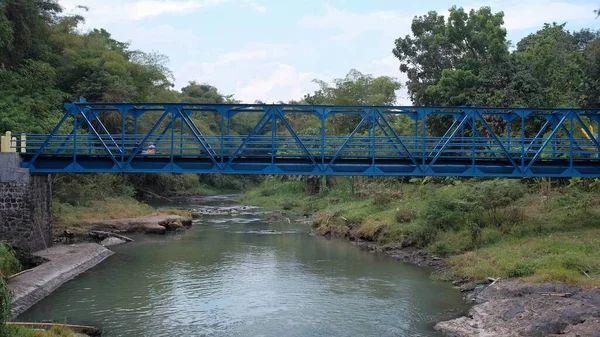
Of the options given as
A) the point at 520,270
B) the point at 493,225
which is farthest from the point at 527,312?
the point at 493,225

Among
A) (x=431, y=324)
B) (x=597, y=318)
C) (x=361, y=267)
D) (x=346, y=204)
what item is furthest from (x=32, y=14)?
(x=597, y=318)

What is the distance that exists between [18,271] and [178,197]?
1641 inches

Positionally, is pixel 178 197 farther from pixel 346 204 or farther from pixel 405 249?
pixel 405 249

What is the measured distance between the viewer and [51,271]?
22844 mm

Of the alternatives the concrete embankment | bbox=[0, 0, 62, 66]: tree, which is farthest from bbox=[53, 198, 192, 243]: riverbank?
bbox=[0, 0, 62, 66]: tree

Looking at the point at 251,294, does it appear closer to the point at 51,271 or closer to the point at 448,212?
the point at 51,271

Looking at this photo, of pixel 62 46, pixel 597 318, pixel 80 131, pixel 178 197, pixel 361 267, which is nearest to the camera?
pixel 597 318

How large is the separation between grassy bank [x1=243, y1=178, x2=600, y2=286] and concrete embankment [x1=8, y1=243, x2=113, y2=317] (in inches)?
563

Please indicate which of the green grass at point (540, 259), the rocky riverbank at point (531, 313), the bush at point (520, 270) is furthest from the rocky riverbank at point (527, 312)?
the green grass at point (540, 259)

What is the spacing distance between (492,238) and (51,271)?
59.4 ft

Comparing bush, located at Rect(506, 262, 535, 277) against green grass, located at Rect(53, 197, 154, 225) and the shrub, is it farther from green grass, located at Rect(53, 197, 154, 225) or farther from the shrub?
green grass, located at Rect(53, 197, 154, 225)

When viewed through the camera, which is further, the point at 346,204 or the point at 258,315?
the point at 346,204

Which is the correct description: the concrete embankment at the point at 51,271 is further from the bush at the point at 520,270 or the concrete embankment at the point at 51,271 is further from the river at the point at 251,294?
the bush at the point at 520,270

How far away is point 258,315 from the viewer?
62.2ft
